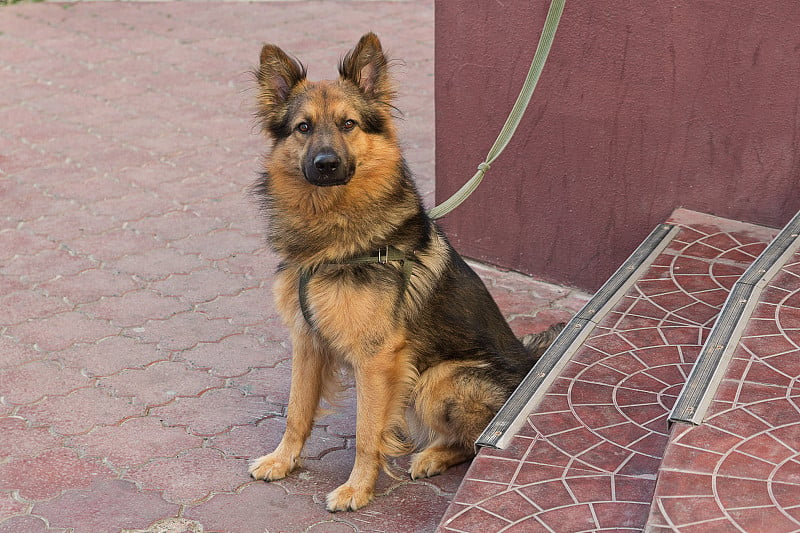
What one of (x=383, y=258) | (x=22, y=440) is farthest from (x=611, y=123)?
(x=22, y=440)

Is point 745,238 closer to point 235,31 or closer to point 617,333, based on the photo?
point 617,333

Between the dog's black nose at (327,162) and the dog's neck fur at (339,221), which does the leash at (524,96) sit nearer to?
the dog's neck fur at (339,221)

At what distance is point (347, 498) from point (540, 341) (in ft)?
3.84

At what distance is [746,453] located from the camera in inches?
130

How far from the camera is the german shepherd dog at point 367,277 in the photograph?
3957 millimetres

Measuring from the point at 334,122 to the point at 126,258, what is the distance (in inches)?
113

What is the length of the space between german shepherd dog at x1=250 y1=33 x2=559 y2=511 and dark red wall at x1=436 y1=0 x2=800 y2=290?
1.65 metres

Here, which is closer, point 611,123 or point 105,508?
point 105,508

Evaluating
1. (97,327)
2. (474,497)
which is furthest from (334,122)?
(97,327)

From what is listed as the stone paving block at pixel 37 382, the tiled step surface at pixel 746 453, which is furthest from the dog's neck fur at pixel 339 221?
the stone paving block at pixel 37 382

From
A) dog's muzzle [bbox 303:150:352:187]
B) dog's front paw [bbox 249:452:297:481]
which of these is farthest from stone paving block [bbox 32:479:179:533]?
dog's muzzle [bbox 303:150:352:187]

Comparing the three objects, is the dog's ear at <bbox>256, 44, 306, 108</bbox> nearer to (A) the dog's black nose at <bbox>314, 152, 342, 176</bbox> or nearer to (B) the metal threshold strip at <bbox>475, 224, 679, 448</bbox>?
(A) the dog's black nose at <bbox>314, 152, 342, 176</bbox>

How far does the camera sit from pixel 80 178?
7.42 m

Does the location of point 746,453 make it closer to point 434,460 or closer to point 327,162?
point 434,460
